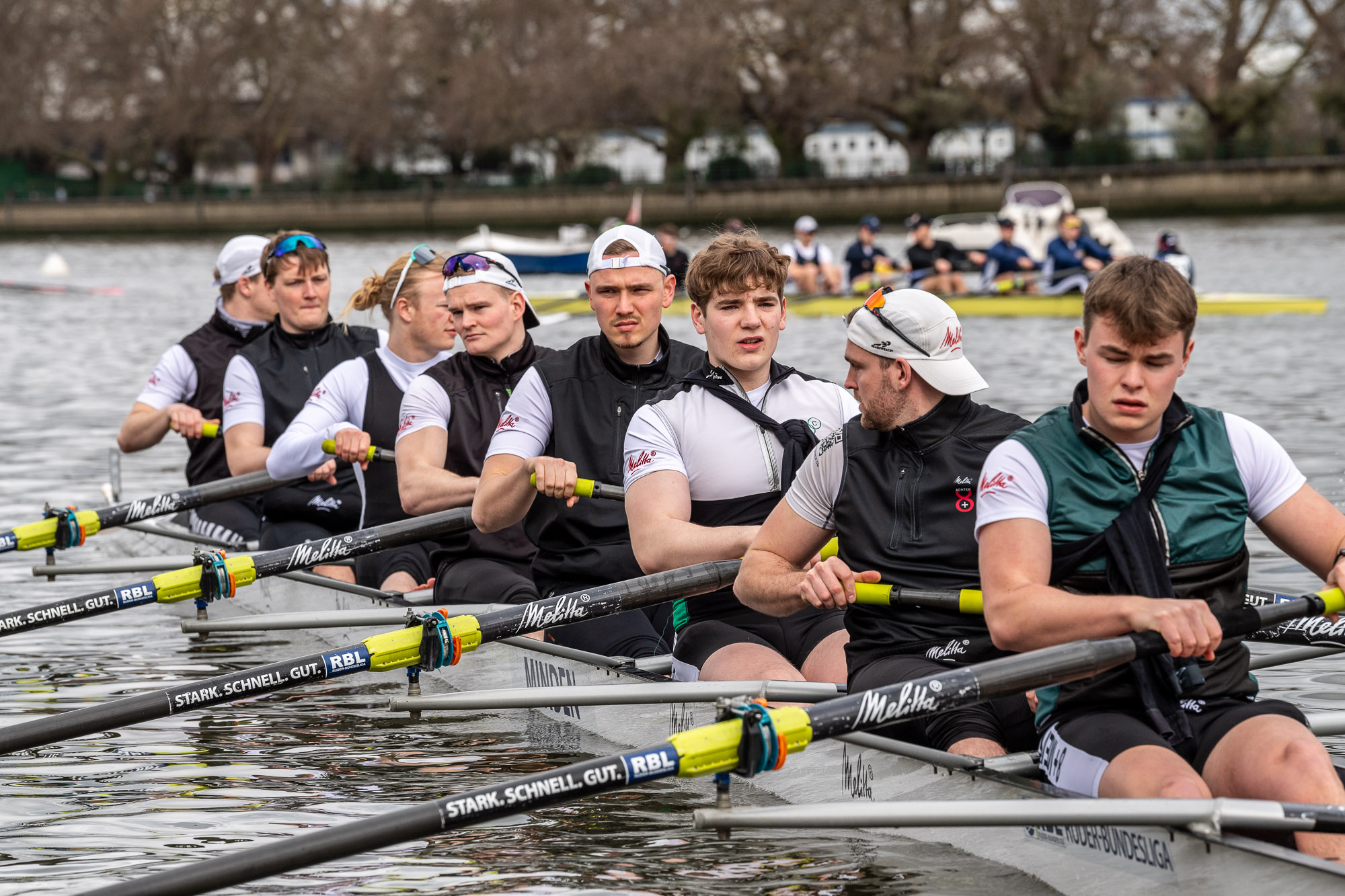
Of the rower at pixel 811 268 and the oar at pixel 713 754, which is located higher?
the rower at pixel 811 268

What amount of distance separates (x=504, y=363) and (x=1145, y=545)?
362cm

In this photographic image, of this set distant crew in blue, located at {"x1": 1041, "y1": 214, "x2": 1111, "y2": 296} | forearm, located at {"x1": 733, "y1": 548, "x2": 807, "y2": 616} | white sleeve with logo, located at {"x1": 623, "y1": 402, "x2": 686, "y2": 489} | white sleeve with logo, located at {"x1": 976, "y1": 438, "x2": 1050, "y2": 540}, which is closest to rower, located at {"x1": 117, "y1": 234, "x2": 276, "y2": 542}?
white sleeve with logo, located at {"x1": 623, "y1": 402, "x2": 686, "y2": 489}

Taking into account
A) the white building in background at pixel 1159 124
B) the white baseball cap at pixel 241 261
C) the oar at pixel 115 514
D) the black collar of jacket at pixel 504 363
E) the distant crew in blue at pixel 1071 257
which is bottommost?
the oar at pixel 115 514

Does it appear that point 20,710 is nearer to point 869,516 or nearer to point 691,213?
point 869,516

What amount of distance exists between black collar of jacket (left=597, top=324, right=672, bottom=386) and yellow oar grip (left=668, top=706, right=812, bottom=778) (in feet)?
7.59

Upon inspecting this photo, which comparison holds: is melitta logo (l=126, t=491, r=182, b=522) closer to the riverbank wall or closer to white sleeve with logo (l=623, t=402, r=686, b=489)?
white sleeve with logo (l=623, t=402, r=686, b=489)

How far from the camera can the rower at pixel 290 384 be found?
8500 millimetres

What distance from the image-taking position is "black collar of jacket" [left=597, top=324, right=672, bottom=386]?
20.4 ft

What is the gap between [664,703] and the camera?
19.2 ft

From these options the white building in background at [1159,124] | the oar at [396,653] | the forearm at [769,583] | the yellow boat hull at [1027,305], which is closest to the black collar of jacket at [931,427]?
the forearm at [769,583]

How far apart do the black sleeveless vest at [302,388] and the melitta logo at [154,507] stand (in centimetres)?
44

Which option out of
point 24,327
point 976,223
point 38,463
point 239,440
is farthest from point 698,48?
point 239,440

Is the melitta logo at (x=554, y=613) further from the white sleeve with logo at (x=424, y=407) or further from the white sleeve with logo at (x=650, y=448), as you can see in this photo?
the white sleeve with logo at (x=424, y=407)

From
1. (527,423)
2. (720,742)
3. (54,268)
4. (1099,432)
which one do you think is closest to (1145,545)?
(1099,432)
